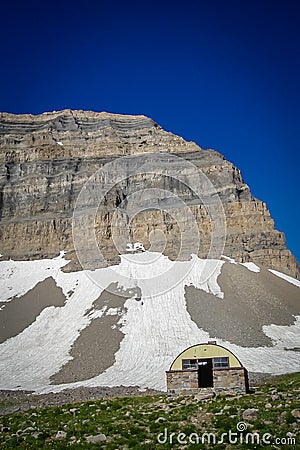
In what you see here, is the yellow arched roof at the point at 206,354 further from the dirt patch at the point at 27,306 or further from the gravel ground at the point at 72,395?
the dirt patch at the point at 27,306

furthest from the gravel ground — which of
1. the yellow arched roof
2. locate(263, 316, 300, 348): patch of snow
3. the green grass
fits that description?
the green grass

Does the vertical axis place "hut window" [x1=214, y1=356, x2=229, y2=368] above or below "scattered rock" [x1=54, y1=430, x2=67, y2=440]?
above

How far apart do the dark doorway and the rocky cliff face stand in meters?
63.0

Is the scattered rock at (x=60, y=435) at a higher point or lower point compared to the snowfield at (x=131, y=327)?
lower

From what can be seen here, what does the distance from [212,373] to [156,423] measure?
426 inches

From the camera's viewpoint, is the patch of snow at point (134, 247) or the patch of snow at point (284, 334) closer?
the patch of snow at point (284, 334)

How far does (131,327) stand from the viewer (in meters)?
70.1

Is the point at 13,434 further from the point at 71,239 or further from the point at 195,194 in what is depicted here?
the point at 195,194

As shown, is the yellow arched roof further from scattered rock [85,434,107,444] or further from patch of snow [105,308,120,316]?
patch of snow [105,308,120,316]

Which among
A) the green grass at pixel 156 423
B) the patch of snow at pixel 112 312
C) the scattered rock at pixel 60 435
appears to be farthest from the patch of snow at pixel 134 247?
the scattered rock at pixel 60 435

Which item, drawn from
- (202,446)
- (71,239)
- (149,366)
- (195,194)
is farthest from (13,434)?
(195,194)
